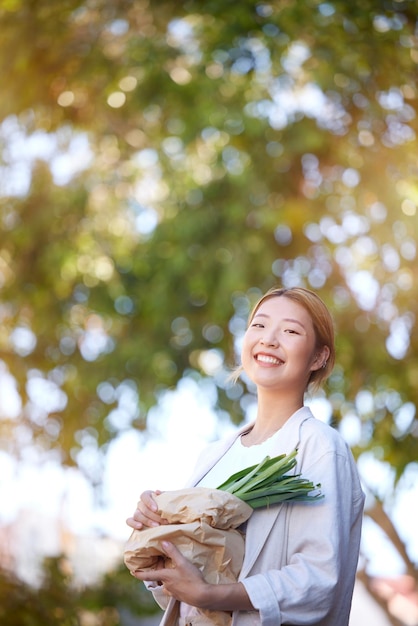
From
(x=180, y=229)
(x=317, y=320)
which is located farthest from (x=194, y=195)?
(x=317, y=320)

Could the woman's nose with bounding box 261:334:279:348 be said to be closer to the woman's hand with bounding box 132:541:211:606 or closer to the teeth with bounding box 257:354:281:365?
the teeth with bounding box 257:354:281:365

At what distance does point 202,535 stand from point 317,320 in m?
0.45

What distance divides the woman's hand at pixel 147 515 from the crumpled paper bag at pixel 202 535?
0.5 inches

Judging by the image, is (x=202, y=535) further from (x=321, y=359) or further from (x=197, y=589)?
(x=321, y=359)

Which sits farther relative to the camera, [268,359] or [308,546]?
[268,359]

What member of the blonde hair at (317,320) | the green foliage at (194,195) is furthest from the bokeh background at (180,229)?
the blonde hair at (317,320)

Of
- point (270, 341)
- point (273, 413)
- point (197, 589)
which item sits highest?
point (270, 341)

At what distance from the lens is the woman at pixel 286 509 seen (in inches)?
51.3

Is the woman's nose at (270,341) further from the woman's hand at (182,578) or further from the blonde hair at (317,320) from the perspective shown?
the woman's hand at (182,578)

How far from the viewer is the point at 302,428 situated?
1461mm

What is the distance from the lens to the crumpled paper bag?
4.35ft

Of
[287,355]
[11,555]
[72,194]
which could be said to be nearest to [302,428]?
[287,355]

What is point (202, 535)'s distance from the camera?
1320 mm

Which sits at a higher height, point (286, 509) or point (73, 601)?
point (73, 601)
